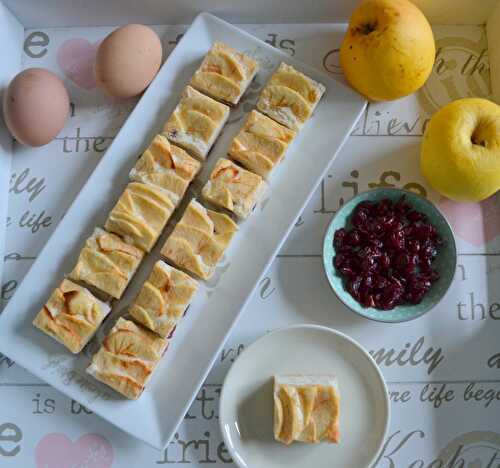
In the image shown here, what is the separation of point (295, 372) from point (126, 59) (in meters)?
0.70

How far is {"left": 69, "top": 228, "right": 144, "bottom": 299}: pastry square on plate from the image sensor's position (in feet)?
4.09

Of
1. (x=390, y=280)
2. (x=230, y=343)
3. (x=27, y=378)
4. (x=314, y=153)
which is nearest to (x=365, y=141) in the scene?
(x=314, y=153)

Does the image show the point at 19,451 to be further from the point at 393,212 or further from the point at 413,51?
the point at 413,51

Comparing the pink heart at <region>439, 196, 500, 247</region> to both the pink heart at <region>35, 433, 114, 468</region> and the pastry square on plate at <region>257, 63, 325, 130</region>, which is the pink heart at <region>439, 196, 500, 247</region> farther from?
the pink heart at <region>35, 433, 114, 468</region>

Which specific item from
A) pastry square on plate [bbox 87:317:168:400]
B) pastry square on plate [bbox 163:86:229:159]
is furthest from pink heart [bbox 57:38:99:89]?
pastry square on plate [bbox 87:317:168:400]

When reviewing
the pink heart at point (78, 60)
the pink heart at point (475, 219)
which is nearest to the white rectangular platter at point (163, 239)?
the pink heart at point (78, 60)

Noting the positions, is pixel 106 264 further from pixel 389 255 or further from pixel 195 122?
pixel 389 255

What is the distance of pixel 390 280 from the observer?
49.1 inches

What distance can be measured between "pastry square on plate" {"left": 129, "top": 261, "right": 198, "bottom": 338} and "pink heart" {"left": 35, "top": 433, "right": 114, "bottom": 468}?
26 cm

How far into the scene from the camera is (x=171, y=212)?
4.23ft

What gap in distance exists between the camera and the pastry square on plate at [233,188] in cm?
127

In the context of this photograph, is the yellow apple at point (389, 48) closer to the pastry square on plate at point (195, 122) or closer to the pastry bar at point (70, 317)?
the pastry square on plate at point (195, 122)

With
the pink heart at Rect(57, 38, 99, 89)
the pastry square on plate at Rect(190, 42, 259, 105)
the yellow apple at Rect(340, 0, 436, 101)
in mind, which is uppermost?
the yellow apple at Rect(340, 0, 436, 101)

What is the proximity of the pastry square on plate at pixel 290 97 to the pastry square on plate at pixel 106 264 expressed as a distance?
0.40 meters
